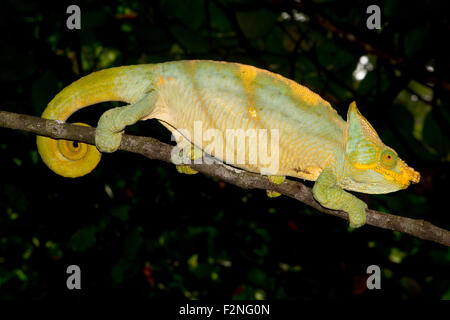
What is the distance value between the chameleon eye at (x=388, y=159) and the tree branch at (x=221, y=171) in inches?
10.5

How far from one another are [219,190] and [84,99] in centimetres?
259

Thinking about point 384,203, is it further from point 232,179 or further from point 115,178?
point 115,178

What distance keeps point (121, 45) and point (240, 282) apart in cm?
269

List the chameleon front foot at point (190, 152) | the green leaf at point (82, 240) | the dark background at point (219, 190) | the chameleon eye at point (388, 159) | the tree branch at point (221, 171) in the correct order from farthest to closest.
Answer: the green leaf at point (82, 240), the dark background at point (219, 190), the chameleon front foot at point (190, 152), the tree branch at point (221, 171), the chameleon eye at point (388, 159)

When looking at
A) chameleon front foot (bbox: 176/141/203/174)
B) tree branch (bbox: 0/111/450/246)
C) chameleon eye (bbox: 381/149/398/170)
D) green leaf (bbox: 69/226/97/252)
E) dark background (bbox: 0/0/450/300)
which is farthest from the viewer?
green leaf (bbox: 69/226/97/252)

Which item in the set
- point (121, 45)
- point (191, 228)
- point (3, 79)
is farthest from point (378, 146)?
point (191, 228)

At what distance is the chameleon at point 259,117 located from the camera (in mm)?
1496

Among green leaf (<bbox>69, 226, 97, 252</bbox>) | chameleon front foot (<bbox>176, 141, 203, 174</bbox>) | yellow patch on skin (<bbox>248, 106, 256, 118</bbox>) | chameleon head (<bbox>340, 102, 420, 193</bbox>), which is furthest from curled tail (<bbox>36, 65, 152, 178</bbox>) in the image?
green leaf (<bbox>69, 226, 97, 252</bbox>)

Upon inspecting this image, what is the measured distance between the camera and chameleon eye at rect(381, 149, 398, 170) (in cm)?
147

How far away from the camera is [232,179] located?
165 centimetres

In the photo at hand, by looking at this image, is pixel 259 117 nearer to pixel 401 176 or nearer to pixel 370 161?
pixel 370 161

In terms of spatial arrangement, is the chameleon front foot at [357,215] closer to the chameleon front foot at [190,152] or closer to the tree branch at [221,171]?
the tree branch at [221,171]

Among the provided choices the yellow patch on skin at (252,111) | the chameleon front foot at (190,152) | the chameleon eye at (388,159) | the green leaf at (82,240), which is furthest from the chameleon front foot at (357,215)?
the green leaf at (82,240)

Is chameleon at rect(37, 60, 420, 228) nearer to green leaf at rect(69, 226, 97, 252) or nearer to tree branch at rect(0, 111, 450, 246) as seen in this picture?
tree branch at rect(0, 111, 450, 246)
